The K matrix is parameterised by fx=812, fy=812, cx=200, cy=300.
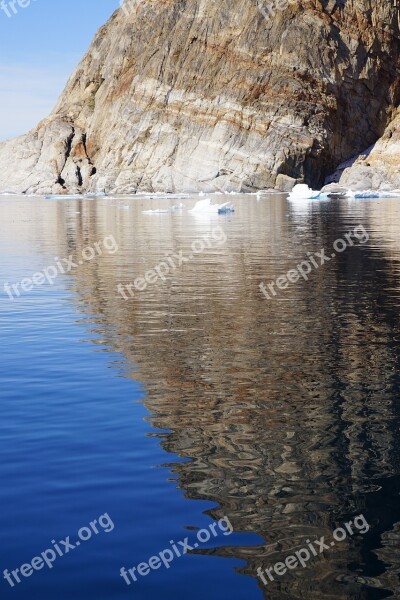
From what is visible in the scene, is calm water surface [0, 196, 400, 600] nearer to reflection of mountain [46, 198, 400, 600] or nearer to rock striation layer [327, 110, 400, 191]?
reflection of mountain [46, 198, 400, 600]

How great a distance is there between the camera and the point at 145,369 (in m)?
14.4

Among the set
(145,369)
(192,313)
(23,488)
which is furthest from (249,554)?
(192,313)

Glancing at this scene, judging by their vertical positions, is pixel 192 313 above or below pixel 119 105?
below

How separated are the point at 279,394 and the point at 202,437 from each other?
2.40m

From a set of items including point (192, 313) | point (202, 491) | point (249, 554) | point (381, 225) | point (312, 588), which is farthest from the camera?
point (381, 225)

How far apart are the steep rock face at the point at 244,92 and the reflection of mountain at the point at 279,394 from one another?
10538cm

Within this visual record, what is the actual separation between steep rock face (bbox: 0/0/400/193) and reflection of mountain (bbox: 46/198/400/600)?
10538 centimetres

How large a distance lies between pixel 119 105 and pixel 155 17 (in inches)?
676

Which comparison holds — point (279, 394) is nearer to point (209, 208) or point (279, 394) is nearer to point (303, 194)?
point (209, 208)

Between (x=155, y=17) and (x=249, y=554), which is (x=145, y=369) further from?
(x=155, y=17)

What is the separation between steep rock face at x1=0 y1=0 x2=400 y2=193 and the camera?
429 feet

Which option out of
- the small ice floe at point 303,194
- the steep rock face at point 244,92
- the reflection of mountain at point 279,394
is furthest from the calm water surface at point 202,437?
the steep rock face at point 244,92

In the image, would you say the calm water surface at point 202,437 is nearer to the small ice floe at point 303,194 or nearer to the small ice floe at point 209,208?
the small ice floe at point 209,208

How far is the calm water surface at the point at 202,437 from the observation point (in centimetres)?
723
